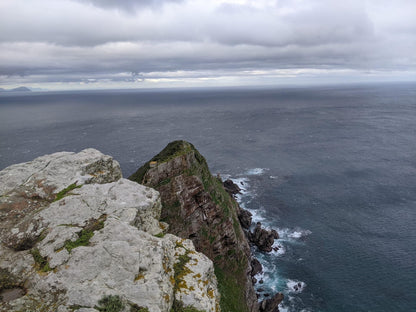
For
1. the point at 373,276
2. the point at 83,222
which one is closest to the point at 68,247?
the point at 83,222

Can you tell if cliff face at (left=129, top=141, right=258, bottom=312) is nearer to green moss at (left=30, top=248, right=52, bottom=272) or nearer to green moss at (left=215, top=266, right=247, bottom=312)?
green moss at (left=215, top=266, right=247, bottom=312)

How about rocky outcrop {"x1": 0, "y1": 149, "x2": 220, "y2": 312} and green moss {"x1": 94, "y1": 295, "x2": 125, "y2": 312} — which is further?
rocky outcrop {"x1": 0, "y1": 149, "x2": 220, "y2": 312}

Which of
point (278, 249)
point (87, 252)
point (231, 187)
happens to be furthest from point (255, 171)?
point (87, 252)

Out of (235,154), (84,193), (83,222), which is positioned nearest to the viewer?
(83,222)

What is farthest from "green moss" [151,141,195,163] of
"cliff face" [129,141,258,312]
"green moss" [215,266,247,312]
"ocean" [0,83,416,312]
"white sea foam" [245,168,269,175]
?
"white sea foam" [245,168,269,175]

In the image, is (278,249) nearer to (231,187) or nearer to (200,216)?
(200,216)

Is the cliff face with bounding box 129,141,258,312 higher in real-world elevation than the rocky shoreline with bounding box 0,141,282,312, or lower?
lower

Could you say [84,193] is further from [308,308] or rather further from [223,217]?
[308,308]

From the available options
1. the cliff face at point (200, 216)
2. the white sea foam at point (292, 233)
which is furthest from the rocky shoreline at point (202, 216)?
the white sea foam at point (292, 233)
